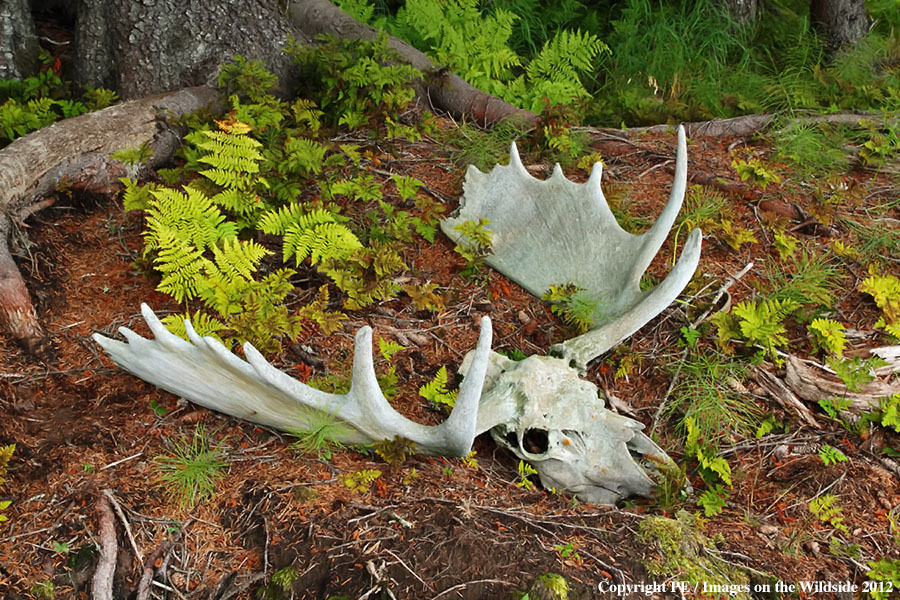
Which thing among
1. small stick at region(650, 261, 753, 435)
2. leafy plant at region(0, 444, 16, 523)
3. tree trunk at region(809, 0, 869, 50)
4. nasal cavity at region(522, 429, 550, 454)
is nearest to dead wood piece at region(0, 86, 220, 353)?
leafy plant at region(0, 444, 16, 523)

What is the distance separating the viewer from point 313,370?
355 cm

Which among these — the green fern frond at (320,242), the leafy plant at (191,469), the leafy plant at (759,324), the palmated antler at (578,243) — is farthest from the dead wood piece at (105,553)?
the leafy plant at (759,324)

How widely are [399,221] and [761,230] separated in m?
2.38

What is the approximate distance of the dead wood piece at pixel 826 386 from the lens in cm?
370

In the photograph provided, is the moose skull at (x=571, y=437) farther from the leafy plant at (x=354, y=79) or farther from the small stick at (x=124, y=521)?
the leafy plant at (x=354, y=79)

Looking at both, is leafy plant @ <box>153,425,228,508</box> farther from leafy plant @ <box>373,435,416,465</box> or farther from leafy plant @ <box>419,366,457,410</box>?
leafy plant @ <box>419,366,457,410</box>

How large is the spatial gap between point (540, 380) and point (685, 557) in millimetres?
956

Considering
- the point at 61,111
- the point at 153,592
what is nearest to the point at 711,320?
the point at 153,592

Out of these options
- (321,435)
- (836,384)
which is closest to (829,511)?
(836,384)

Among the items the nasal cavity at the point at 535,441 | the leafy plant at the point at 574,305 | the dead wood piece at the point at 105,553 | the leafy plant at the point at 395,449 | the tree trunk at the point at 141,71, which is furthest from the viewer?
the tree trunk at the point at 141,71

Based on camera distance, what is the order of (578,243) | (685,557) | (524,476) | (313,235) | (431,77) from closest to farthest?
1. (685,557)
2. (524,476)
3. (313,235)
4. (578,243)
5. (431,77)

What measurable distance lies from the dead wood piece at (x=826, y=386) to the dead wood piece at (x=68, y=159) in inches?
148

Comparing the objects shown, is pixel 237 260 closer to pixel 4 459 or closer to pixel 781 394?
pixel 4 459

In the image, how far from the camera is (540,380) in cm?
334
